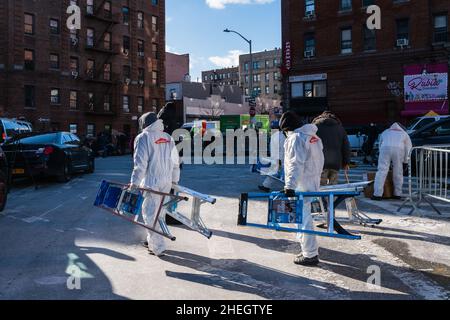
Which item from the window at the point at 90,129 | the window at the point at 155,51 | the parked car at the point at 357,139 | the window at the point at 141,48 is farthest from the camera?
the window at the point at 155,51

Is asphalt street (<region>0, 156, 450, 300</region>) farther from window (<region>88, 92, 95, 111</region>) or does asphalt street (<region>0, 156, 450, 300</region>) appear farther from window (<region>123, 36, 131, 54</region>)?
window (<region>123, 36, 131, 54</region>)

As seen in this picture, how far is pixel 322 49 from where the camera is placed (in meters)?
36.3

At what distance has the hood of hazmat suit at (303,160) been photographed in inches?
218

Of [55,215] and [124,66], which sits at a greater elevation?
[124,66]

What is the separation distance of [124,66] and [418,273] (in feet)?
151

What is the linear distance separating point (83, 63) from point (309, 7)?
2096cm

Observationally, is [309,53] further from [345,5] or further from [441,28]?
[441,28]

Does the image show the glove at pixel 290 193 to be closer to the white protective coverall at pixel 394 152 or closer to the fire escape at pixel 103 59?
the white protective coverall at pixel 394 152

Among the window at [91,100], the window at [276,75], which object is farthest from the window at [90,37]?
the window at [276,75]

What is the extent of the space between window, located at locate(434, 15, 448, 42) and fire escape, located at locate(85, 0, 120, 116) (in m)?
28.8

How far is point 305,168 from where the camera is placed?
18.8 ft

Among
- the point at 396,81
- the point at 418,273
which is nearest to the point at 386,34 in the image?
the point at 396,81
